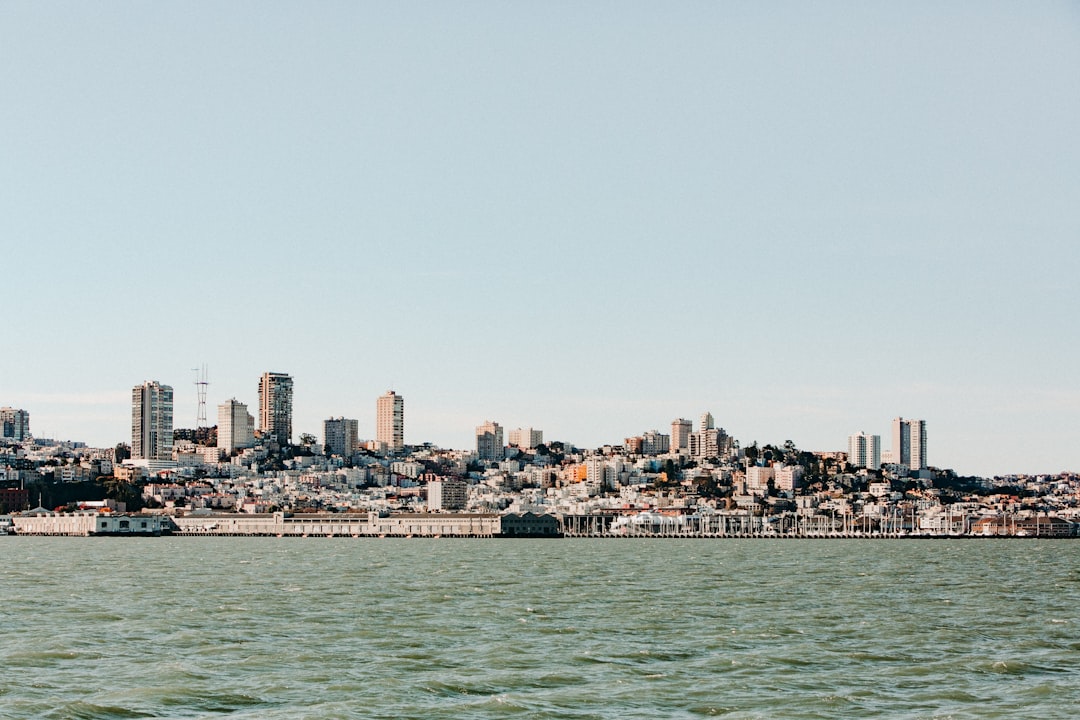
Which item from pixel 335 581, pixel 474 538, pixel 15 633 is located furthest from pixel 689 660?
pixel 474 538

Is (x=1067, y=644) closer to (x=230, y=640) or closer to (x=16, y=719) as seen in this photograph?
(x=230, y=640)

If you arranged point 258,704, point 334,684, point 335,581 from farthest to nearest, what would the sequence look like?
1. point 335,581
2. point 334,684
3. point 258,704

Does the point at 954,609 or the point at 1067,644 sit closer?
the point at 1067,644

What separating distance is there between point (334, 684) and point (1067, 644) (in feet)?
60.6

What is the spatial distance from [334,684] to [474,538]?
559 feet

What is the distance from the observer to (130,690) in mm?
28844

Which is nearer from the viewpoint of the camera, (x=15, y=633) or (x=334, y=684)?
(x=334, y=684)

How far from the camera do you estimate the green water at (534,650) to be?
27.8 metres

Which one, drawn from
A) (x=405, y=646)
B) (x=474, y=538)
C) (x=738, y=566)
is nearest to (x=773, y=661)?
(x=405, y=646)

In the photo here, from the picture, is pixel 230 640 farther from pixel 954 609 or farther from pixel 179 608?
pixel 954 609

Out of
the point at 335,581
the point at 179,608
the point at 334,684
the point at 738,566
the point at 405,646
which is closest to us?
the point at 334,684

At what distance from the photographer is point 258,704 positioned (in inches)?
1080

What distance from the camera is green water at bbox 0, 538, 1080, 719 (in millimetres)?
27750

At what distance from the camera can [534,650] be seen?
35500 mm
